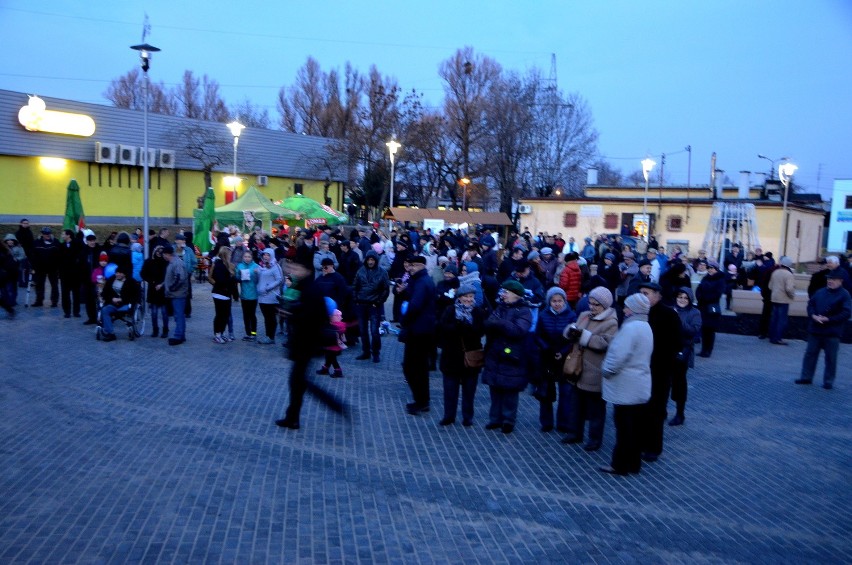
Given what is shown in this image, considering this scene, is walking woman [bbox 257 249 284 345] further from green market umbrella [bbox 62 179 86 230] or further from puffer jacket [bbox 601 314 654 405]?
green market umbrella [bbox 62 179 86 230]

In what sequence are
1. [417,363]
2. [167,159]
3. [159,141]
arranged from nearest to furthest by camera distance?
[417,363] → [159,141] → [167,159]

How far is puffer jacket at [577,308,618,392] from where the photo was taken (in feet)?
25.0

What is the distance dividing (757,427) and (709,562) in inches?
169

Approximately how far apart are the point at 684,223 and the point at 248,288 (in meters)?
33.7

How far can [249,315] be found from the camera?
13.7 m

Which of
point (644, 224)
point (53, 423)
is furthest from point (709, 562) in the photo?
point (644, 224)

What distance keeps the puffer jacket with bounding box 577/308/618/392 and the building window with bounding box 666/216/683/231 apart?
36577mm

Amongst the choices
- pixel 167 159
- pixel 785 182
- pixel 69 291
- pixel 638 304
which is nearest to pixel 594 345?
pixel 638 304

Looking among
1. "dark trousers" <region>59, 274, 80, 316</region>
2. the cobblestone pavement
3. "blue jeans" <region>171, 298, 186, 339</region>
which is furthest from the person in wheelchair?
"dark trousers" <region>59, 274, 80, 316</region>

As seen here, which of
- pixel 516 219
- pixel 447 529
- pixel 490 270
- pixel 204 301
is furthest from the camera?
pixel 516 219

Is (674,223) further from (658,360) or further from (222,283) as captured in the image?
(658,360)

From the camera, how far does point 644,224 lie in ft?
126

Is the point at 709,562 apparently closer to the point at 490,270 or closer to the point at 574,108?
the point at 490,270

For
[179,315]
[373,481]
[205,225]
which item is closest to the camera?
[373,481]
